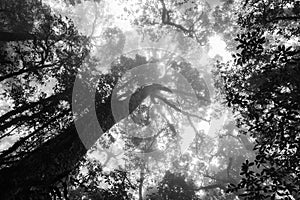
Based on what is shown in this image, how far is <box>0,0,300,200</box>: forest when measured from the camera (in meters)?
5.05

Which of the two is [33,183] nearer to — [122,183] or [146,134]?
[122,183]

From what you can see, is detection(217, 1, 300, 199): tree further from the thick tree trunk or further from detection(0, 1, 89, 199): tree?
detection(0, 1, 89, 199): tree

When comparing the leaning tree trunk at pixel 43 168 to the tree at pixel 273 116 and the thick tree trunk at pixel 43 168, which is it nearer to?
the thick tree trunk at pixel 43 168

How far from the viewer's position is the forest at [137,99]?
5.05m

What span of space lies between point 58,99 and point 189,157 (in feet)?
51.8

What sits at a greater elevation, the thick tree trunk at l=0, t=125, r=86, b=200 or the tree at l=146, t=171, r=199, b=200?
the tree at l=146, t=171, r=199, b=200

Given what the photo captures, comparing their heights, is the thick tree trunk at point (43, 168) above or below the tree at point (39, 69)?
below

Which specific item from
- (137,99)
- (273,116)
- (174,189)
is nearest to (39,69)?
(137,99)

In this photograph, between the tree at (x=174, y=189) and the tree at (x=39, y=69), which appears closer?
the tree at (x=39, y=69)

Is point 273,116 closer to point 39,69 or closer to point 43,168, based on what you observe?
point 43,168

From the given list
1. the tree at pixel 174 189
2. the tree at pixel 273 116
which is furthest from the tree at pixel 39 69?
the tree at pixel 174 189

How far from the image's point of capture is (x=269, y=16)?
8648 mm

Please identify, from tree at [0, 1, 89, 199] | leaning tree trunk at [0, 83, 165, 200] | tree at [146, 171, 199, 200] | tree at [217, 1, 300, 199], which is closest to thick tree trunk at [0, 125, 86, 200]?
leaning tree trunk at [0, 83, 165, 200]

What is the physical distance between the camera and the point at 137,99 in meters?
10.8
